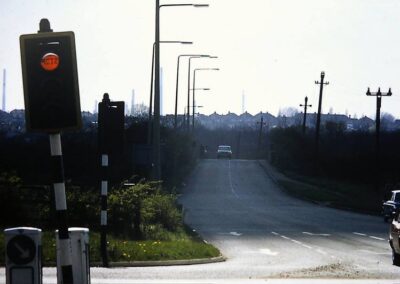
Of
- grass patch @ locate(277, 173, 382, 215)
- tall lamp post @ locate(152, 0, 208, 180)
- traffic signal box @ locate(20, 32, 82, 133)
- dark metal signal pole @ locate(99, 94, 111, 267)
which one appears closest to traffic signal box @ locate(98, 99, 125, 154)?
dark metal signal pole @ locate(99, 94, 111, 267)

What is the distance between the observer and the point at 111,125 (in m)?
19.5

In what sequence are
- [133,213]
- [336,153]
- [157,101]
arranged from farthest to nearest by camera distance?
[336,153]
[157,101]
[133,213]

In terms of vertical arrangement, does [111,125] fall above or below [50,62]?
below

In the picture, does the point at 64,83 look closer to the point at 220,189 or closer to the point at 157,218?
the point at 157,218

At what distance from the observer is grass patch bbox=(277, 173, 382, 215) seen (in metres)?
62.0

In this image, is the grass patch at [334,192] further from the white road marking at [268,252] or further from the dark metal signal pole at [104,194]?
the dark metal signal pole at [104,194]

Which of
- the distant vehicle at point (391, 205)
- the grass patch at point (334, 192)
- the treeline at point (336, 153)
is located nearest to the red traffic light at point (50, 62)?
the distant vehicle at point (391, 205)

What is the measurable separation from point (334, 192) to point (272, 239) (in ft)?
146

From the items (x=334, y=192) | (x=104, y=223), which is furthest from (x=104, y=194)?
(x=334, y=192)

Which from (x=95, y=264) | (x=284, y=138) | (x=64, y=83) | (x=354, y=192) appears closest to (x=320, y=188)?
(x=354, y=192)

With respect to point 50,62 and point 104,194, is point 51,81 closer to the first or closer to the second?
point 50,62

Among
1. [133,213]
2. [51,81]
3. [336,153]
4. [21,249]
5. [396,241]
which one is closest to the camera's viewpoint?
[51,81]

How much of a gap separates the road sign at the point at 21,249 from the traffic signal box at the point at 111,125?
32.3 ft

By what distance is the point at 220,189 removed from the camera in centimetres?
7369
